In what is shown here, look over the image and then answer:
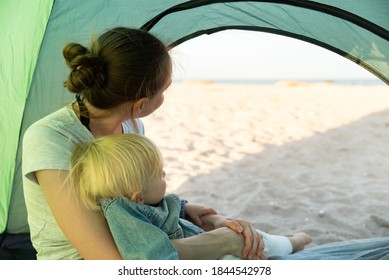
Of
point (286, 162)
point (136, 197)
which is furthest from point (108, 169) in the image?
point (286, 162)

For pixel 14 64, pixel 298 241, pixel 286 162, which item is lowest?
pixel 286 162

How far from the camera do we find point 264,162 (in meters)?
3.96

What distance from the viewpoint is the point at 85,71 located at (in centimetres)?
138

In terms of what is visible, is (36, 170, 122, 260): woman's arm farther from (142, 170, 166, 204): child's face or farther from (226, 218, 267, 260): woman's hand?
(226, 218, 267, 260): woman's hand

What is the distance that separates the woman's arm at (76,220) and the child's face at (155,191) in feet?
0.49

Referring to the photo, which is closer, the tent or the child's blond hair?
the child's blond hair

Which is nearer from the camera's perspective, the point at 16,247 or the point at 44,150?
the point at 44,150

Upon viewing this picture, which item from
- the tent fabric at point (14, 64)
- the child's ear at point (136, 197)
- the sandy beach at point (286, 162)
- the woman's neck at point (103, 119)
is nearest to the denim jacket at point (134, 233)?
the child's ear at point (136, 197)

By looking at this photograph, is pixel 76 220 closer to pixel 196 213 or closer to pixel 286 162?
pixel 196 213

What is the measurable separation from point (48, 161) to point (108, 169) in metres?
0.15

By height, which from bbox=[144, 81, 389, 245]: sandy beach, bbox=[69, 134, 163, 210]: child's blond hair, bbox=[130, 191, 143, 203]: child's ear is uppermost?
bbox=[69, 134, 163, 210]: child's blond hair

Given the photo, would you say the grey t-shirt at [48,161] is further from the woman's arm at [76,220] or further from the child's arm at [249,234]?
the child's arm at [249,234]

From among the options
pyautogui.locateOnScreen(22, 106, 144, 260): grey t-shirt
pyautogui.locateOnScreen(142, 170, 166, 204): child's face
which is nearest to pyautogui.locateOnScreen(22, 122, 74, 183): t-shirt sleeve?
pyautogui.locateOnScreen(22, 106, 144, 260): grey t-shirt

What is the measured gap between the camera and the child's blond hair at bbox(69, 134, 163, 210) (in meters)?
1.34
